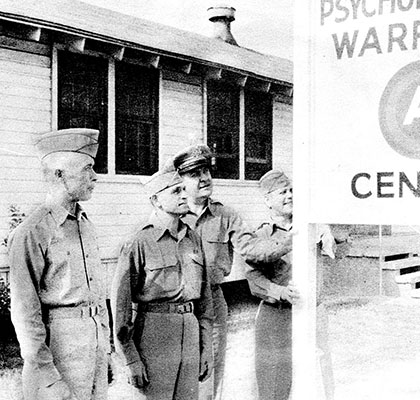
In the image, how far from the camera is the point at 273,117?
6.61 ft

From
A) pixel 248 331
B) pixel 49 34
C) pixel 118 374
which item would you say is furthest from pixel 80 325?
pixel 118 374

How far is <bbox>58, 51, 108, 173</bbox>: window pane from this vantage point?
177 cm

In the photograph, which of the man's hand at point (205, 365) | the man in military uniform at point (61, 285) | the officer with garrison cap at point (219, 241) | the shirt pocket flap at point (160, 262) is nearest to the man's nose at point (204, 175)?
the officer with garrison cap at point (219, 241)

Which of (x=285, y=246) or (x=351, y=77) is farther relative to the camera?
(x=285, y=246)

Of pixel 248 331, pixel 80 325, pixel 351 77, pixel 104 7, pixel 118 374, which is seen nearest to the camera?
pixel 351 77

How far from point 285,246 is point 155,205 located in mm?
502

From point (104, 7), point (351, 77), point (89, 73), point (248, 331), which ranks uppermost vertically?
point (104, 7)

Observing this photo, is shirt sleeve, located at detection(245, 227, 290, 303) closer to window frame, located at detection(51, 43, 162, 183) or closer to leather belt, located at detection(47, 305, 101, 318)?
window frame, located at detection(51, 43, 162, 183)

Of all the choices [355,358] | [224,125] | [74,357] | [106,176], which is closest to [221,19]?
[224,125]

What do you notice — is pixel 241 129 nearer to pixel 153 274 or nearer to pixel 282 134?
pixel 282 134

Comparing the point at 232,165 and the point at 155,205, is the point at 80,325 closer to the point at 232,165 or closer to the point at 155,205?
the point at 155,205

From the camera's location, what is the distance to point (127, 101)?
196 centimetres

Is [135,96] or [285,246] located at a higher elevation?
[135,96]

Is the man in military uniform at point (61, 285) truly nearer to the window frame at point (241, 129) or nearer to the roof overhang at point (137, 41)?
the roof overhang at point (137, 41)
